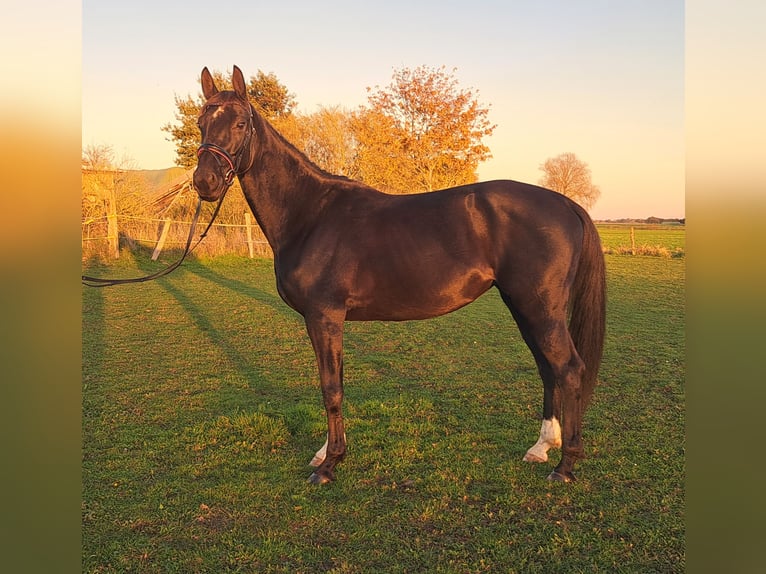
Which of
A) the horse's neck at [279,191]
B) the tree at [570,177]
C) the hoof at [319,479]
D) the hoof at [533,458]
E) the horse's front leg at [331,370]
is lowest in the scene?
the hoof at [319,479]

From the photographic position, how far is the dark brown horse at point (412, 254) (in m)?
3.47

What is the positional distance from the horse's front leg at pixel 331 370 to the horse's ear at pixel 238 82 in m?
1.71

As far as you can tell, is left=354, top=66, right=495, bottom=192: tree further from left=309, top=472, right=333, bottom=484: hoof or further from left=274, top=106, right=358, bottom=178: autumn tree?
left=309, top=472, right=333, bottom=484: hoof

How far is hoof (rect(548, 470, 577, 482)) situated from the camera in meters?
3.40

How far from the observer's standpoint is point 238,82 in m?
3.47

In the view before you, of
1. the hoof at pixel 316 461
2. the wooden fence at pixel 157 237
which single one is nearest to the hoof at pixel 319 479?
the hoof at pixel 316 461

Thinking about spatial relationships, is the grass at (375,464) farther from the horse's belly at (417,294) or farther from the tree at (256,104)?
the tree at (256,104)

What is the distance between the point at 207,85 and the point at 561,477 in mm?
3885

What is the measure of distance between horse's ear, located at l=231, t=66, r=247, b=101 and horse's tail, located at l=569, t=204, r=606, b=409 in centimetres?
265

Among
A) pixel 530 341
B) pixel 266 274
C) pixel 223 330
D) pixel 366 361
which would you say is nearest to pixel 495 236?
pixel 530 341

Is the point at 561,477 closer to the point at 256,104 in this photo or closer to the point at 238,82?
the point at 238,82

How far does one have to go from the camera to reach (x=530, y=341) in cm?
387

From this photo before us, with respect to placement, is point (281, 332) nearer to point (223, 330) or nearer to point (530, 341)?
point (223, 330)
